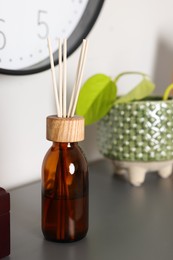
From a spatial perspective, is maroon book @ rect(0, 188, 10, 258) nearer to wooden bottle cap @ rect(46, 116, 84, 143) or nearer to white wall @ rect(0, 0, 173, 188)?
wooden bottle cap @ rect(46, 116, 84, 143)

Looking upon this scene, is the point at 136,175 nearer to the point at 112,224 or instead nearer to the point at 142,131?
the point at 142,131

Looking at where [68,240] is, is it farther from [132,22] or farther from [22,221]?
[132,22]

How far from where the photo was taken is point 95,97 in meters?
0.81

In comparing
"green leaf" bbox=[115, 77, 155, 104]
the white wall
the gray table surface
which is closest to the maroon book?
the gray table surface

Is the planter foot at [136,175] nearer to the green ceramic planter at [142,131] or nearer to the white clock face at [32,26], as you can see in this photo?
the green ceramic planter at [142,131]

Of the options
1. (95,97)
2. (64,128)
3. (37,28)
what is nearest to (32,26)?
(37,28)

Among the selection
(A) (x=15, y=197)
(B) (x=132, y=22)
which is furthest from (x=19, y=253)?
(B) (x=132, y=22)

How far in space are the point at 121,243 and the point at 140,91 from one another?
0.32 meters

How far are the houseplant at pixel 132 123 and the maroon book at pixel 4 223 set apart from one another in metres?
0.29

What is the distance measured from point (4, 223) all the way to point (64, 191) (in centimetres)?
9

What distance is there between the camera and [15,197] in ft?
2.52

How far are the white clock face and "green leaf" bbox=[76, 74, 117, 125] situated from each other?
9cm

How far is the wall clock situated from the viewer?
739 mm

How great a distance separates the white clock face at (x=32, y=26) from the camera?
0.74 metres
